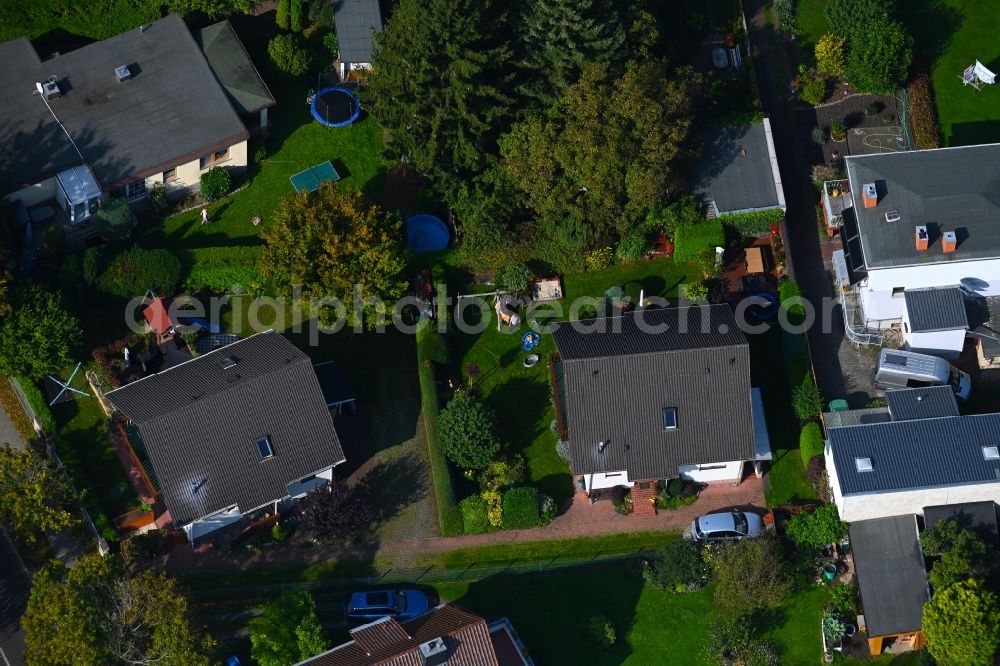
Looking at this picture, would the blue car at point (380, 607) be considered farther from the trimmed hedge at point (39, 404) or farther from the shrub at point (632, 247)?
the shrub at point (632, 247)

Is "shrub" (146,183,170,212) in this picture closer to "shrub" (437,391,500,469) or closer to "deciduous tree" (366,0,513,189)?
"deciduous tree" (366,0,513,189)

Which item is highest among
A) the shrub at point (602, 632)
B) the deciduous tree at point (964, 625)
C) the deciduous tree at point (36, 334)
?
the deciduous tree at point (36, 334)

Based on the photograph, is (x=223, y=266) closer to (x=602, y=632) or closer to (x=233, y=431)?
(x=233, y=431)

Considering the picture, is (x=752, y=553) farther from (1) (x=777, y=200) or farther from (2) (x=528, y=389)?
(1) (x=777, y=200)

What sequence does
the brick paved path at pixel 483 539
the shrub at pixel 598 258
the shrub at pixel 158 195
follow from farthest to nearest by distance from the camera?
the shrub at pixel 158 195 → the shrub at pixel 598 258 → the brick paved path at pixel 483 539

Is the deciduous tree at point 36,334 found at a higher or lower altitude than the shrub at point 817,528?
higher

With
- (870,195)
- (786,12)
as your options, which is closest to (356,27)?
(786,12)

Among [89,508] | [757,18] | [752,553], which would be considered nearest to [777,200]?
[757,18]

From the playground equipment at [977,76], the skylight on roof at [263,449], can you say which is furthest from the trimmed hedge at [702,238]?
the skylight on roof at [263,449]
